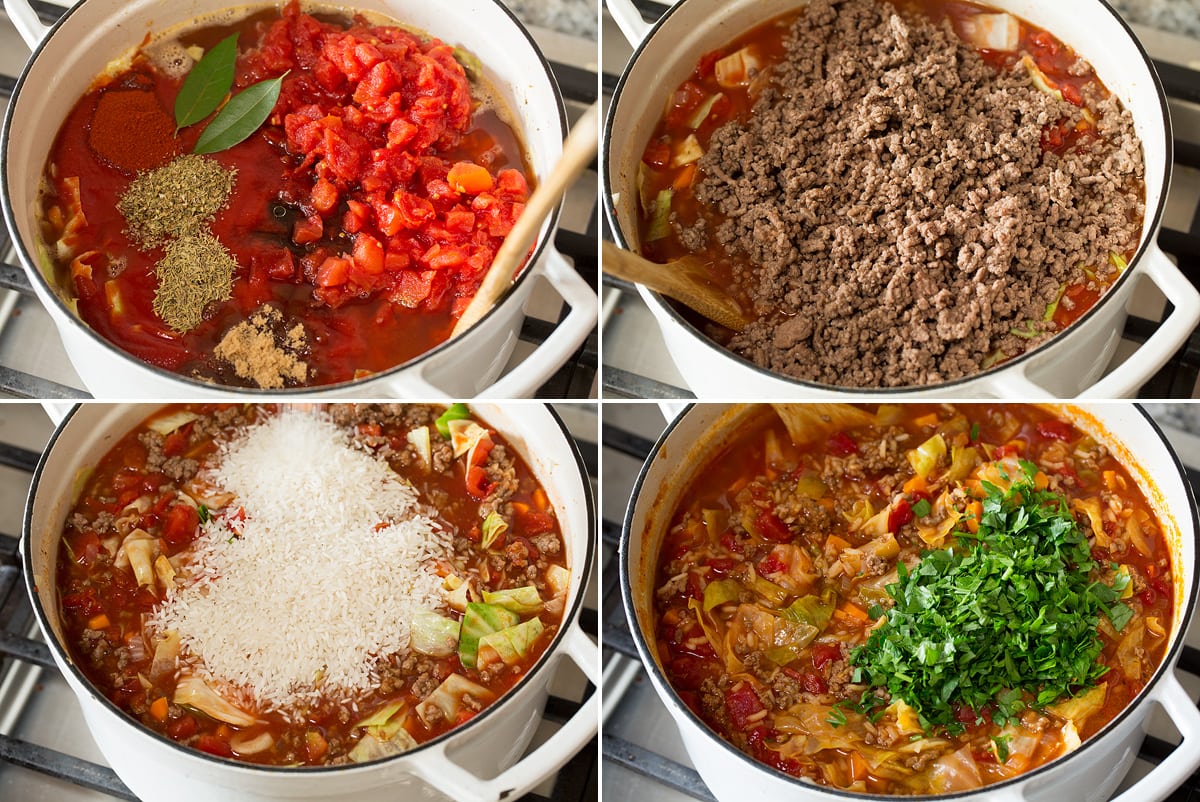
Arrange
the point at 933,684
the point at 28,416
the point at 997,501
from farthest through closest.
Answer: the point at 28,416, the point at 997,501, the point at 933,684

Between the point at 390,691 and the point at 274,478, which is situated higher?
the point at 274,478

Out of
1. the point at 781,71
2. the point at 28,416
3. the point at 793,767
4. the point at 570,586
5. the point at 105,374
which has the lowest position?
the point at 793,767

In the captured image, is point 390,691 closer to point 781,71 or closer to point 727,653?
point 727,653

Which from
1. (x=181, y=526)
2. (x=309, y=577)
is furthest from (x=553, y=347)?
(x=181, y=526)

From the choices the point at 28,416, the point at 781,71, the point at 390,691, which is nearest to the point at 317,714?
the point at 390,691

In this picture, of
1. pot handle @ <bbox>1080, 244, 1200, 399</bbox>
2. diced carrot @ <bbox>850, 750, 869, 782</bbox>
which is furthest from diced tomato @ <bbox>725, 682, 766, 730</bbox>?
pot handle @ <bbox>1080, 244, 1200, 399</bbox>

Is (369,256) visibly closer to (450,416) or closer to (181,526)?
(450,416)
